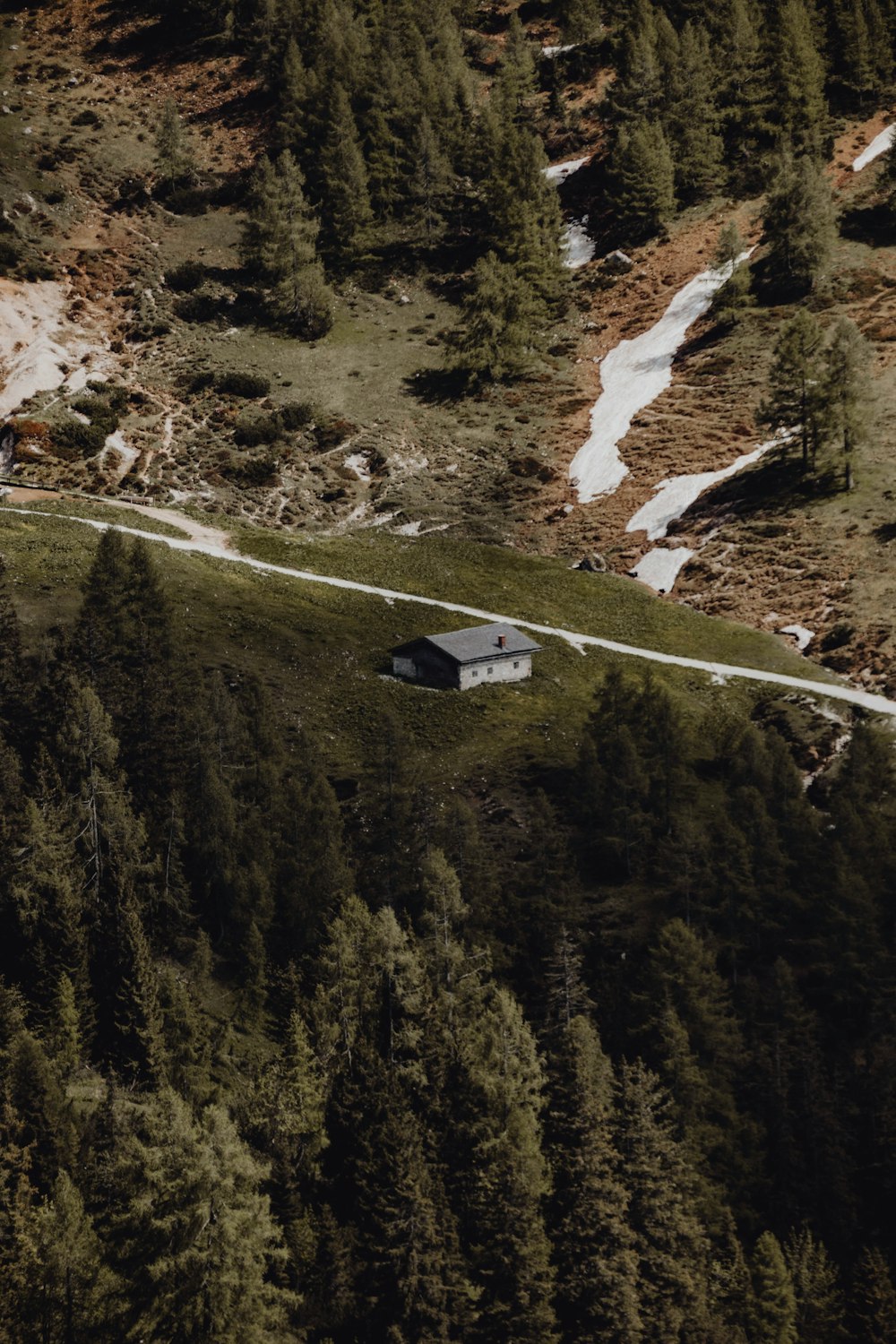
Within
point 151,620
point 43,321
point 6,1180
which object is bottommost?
point 6,1180

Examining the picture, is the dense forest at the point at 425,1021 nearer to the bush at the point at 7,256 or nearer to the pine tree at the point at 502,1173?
the pine tree at the point at 502,1173

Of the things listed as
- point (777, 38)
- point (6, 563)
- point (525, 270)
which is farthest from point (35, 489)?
point (777, 38)

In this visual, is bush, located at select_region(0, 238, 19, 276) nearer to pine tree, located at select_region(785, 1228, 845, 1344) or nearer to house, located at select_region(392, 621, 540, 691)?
house, located at select_region(392, 621, 540, 691)

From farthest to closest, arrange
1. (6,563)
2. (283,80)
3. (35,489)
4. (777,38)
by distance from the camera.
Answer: (283,80) < (777,38) < (35,489) < (6,563)

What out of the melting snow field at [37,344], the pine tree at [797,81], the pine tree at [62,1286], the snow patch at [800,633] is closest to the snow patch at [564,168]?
the pine tree at [797,81]

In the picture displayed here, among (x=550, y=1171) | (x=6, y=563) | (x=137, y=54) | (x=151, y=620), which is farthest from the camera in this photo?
(x=137, y=54)

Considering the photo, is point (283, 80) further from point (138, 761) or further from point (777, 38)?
point (138, 761)

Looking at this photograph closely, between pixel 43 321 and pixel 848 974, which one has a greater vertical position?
pixel 43 321
